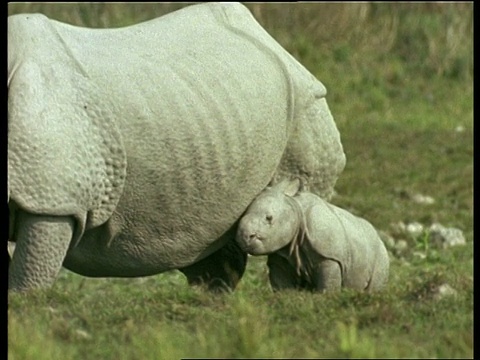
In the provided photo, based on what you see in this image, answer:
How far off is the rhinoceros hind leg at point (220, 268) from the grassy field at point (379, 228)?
0.34 feet

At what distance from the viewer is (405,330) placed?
24.3ft

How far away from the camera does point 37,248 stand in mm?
7863

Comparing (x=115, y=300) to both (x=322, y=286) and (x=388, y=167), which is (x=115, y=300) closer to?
(x=322, y=286)

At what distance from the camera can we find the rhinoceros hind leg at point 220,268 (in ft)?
30.3

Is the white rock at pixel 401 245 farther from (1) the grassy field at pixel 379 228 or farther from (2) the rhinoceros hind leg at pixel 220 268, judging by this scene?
(2) the rhinoceros hind leg at pixel 220 268

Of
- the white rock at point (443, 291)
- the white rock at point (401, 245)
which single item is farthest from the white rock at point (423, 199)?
the white rock at point (443, 291)

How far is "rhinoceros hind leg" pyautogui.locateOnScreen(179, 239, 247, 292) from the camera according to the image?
9.23 m

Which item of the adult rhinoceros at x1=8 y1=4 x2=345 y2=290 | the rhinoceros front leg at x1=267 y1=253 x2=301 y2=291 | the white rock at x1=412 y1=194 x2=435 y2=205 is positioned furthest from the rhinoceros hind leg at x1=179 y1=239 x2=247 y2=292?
the white rock at x1=412 y1=194 x2=435 y2=205

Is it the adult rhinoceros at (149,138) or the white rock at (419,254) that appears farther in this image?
the white rock at (419,254)

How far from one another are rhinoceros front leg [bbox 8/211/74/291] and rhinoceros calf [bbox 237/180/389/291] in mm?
1087

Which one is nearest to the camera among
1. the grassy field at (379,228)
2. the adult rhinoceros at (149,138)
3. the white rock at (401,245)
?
the grassy field at (379,228)

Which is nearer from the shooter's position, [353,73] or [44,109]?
[44,109]

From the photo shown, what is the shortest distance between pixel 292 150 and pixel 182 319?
1.46m

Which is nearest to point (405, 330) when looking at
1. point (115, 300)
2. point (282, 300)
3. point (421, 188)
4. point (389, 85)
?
point (282, 300)
